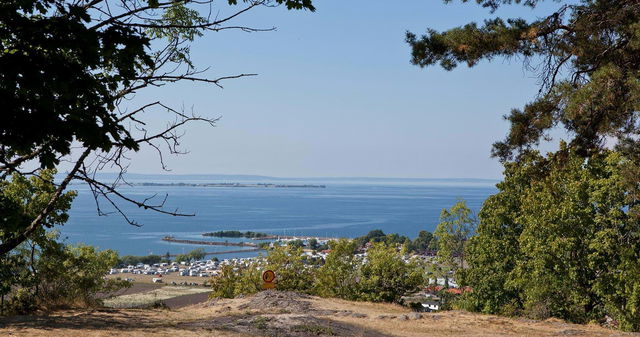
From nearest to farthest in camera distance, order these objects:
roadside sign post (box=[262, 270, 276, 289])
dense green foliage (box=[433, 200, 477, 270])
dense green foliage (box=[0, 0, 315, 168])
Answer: dense green foliage (box=[0, 0, 315, 168]) < roadside sign post (box=[262, 270, 276, 289]) < dense green foliage (box=[433, 200, 477, 270])

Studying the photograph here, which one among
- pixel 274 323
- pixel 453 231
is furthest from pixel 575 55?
pixel 453 231

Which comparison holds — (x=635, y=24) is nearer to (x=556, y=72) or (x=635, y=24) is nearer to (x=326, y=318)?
(x=556, y=72)

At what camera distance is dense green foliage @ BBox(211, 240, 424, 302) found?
19.3m

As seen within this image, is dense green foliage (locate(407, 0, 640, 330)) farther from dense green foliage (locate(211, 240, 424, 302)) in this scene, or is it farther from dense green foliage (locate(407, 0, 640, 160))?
dense green foliage (locate(211, 240, 424, 302))

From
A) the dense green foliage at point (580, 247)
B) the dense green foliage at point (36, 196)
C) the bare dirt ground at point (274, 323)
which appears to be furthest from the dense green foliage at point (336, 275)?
the dense green foliage at point (36, 196)

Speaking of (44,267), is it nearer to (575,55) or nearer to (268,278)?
(268,278)

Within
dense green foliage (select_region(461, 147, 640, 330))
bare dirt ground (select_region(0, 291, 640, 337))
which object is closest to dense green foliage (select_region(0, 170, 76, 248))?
bare dirt ground (select_region(0, 291, 640, 337))

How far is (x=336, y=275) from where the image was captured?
64.2 ft

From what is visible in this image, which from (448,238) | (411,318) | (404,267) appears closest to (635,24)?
(411,318)

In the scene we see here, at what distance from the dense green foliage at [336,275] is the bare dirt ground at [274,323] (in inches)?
151

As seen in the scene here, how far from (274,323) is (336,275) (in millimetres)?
8260

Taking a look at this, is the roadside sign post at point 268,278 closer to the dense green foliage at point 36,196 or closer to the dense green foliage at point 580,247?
the dense green foliage at point 36,196

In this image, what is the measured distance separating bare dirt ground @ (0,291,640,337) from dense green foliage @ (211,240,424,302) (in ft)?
A: 12.6

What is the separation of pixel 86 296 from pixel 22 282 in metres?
1.53
